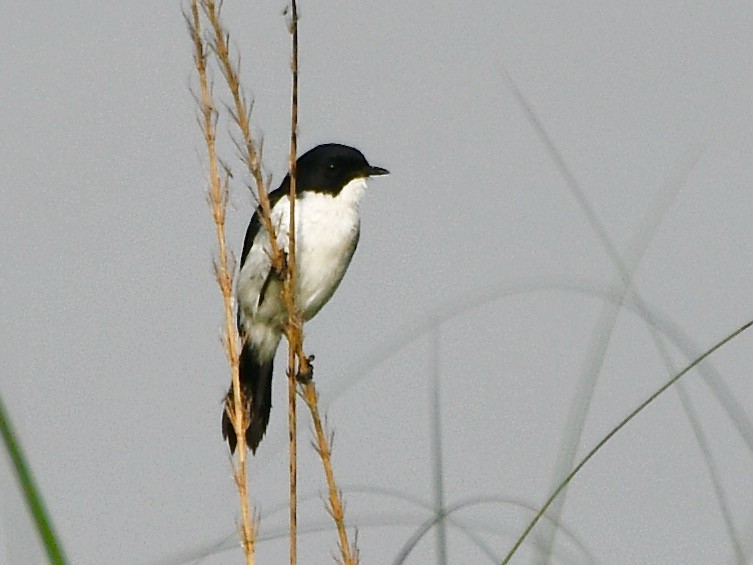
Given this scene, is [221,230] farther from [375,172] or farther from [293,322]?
[375,172]

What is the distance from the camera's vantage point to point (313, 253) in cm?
527

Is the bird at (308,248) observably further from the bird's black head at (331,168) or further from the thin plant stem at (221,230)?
the thin plant stem at (221,230)

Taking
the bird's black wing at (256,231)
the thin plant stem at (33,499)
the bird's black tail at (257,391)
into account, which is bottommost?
the thin plant stem at (33,499)

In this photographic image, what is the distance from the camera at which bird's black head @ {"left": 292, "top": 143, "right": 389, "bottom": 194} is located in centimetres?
546

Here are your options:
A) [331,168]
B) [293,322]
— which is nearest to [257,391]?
[331,168]

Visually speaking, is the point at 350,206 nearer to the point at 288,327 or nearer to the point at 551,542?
the point at 288,327

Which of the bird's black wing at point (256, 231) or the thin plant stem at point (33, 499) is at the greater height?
the bird's black wing at point (256, 231)

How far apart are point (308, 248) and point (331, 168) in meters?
0.45

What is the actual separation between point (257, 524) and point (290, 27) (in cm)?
95

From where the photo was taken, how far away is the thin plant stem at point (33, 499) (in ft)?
3.90

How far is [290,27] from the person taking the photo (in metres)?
2.40

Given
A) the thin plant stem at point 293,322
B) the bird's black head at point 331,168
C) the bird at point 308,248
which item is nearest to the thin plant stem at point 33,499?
the thin plant stem at point 293,322

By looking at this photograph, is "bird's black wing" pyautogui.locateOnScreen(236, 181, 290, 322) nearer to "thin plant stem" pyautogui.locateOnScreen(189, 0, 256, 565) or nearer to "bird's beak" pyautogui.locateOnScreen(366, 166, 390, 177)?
"bird's beak" pyautogui.locateOnScreen(366, 166, 390, 177)

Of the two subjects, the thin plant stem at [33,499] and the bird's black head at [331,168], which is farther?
the bird's black head at [331,168]
